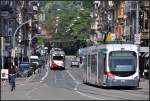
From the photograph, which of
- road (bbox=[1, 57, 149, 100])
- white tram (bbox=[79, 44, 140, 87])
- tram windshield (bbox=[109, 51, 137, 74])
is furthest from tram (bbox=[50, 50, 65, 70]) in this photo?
tram windshield (bbox=[109, 51, 137, 74])

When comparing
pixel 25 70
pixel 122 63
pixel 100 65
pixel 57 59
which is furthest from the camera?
pixel 57 59

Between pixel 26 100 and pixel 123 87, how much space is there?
17.1m

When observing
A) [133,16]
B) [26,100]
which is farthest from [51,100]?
[133,16]

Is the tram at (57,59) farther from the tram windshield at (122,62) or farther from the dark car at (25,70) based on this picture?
the tram windshield at (122,62)

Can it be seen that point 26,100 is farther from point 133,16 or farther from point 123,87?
point 133,16

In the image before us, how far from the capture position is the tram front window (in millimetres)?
43469

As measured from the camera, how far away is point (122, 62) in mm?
43531

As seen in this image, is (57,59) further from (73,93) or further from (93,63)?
(73,93)

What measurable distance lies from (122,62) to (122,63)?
67mm

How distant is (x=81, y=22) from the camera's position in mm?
196875

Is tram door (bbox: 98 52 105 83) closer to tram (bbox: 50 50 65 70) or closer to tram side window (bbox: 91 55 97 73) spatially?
tram side window (bbox: 91 55 97 73)

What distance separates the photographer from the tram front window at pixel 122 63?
43.5m

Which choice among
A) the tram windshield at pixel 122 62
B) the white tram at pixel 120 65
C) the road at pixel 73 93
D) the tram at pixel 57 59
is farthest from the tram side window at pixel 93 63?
the tram at pixel 57 59

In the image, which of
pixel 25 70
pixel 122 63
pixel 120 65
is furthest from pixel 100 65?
pixel 25 70
